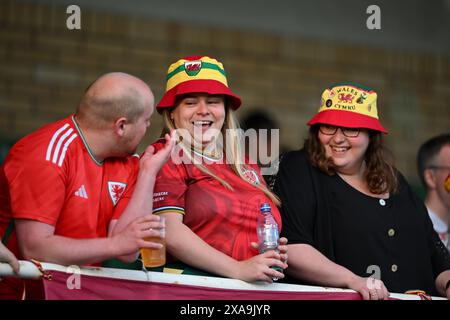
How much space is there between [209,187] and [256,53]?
480cm

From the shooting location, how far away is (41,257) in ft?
11.9

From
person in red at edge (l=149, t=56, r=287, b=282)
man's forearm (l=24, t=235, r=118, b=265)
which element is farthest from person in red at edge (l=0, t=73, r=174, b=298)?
person in red at edge (l=149, t=56, r=287, b=282)

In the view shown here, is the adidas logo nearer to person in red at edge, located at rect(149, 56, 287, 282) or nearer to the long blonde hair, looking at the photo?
person in red at edge, located at rect(149, 56, 287, 282)

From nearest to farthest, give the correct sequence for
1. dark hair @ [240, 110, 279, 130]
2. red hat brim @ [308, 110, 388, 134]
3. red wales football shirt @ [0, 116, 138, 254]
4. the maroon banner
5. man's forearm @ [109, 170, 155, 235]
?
1. the maroon banner
2. red wales football shirt @ [0, 116, 138, 254]
3. man's forearm @ [109, 170, 155, 235]
4. red hat brim @ [308, 110, 388, 134]
5. dark hair @ [240, 110, 279, 130]

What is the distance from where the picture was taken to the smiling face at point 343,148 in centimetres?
468

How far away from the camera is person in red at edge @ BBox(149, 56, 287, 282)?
3.99 metres

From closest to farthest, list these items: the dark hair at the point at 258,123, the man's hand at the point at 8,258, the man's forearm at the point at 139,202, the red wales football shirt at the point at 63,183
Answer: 1. the man's hand at the point at 8,258
2. the red wales football shirt at the point at 63,183
3. the man's forearm at the point at 139,202
4. the dark hair at the point at 258,123

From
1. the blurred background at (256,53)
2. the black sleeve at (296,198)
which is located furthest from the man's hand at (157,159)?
the blurred background at (256,53)

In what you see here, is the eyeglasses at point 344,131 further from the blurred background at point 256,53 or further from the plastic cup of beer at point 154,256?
the blurred background at point 256,53

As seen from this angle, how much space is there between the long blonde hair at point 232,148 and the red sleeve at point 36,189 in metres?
0.72

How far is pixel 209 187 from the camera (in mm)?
4227

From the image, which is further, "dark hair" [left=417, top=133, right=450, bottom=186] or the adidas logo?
"dark hair" [left=417, top=133, right=450, bottom=186]

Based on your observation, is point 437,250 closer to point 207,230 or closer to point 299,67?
point 207,230

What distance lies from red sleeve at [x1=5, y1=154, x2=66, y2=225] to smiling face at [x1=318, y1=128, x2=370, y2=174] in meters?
1.48
